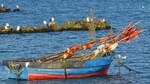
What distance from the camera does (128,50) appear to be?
292 feet

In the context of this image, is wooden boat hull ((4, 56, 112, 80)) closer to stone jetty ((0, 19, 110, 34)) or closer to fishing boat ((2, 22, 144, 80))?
fishing boat ((2, 22, 144, 80))

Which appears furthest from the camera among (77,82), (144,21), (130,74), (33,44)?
(144,21)

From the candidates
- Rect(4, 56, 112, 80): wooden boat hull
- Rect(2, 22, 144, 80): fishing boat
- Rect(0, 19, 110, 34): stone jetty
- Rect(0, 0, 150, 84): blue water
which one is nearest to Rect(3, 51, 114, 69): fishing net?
Rect(2, 22, 144, 80): fishing boat

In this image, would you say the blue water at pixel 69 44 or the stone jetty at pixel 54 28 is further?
the stone jetty at pixel 54 28

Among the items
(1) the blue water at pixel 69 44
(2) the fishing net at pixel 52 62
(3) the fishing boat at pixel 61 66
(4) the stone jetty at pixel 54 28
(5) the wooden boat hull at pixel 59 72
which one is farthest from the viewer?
(4) the stone jetty at pixel 54 28

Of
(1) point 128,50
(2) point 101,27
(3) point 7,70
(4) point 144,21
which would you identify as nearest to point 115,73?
(3) point 7,70

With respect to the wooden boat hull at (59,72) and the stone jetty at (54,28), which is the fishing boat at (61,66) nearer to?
the wooden boat hull at (59,72)

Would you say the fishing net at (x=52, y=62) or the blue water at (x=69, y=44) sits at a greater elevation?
the fishing net at (x=52, y=62)

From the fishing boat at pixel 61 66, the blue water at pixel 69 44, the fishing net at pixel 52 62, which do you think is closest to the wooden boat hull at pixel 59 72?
the fishing boat at pixel 61 66

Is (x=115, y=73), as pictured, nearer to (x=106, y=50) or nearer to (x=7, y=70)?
(x=106, y=50)

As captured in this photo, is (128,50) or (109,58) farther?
(128,50)

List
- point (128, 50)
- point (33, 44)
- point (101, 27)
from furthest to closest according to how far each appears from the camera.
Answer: point (101, 27), point (33, 44), point (128, 50)

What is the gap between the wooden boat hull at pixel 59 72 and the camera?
62.4 meters

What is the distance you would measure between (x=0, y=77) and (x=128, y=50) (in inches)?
1164
